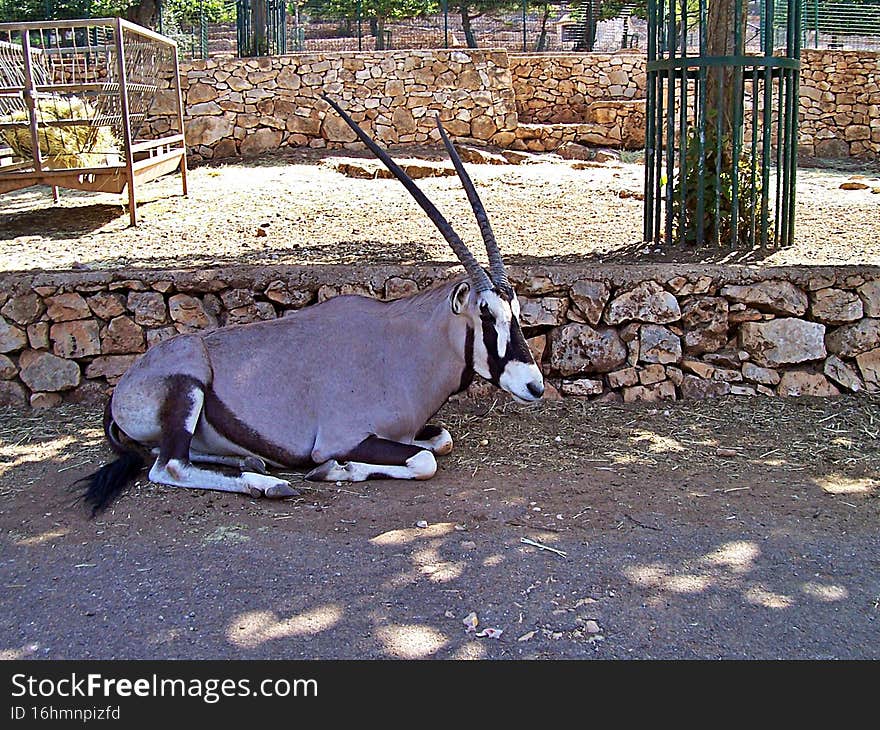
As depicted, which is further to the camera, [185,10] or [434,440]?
[185,10]

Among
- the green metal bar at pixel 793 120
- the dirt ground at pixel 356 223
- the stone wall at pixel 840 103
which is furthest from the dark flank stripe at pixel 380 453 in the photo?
the stone wall at pixel 840 103

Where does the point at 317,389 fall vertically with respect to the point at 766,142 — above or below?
below

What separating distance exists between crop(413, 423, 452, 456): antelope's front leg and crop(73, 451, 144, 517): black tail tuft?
1389 millimetres

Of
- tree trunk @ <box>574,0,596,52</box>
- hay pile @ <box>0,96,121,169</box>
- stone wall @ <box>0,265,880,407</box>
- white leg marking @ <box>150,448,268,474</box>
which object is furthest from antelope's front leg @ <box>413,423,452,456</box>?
tree trunk @ <box>574,0,596,52</box>

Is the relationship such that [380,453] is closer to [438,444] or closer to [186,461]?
[438,444]

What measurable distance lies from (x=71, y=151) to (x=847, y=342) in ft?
23.7

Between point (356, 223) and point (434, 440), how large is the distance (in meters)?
3.65

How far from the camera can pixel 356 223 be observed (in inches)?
335

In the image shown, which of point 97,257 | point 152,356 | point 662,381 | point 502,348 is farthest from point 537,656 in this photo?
point 97,257

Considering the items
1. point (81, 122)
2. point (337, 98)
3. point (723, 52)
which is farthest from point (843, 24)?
point (81, 122)

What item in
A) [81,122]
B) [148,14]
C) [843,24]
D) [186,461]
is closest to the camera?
[186,461]

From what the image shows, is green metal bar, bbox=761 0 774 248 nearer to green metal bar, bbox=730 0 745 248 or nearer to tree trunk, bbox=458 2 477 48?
green metal bar, bbox=730 0 745 248

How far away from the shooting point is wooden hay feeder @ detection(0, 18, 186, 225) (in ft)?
27.6

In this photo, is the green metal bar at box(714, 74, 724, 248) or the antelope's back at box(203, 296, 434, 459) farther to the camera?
the green metal bar at box(714, 74, 724, 248)
